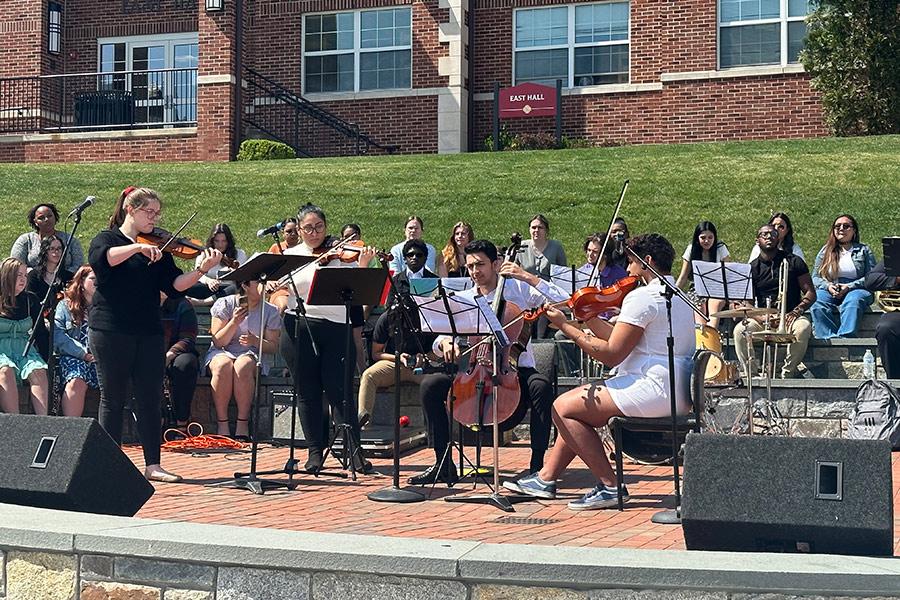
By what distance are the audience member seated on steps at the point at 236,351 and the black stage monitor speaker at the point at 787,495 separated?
21.3ft

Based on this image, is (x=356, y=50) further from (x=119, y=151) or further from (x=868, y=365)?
(x=868, y=365)

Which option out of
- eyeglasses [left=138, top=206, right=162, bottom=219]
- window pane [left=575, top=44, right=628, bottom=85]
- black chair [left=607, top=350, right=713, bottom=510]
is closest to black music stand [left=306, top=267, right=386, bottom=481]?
eyeglasses [left=138, top=206, right=162, bottom=219]

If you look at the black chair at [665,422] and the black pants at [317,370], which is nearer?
the black chair at [665,422]

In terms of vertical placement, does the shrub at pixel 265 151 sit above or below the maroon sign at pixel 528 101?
below

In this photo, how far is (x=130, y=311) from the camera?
849 centimetres

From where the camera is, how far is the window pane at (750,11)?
25281 millimetres

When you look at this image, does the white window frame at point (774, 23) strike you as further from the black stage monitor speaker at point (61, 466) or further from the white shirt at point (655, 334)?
the black stage monitor speaker at point (61, 466)

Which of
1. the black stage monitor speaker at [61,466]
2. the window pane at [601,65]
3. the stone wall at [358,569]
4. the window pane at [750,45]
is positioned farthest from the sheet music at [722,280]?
the window pane at [601,65]

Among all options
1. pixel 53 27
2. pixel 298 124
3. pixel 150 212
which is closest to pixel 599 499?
pixel 150 212

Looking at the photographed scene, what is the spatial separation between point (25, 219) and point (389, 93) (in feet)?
33.6

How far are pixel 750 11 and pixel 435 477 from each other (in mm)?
18887

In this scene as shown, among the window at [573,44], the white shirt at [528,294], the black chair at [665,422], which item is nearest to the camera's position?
the black chair at [665,422]

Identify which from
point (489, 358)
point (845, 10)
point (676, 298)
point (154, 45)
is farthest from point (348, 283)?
point (154, 45)

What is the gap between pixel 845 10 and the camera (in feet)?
75.5
